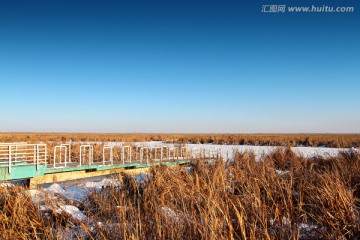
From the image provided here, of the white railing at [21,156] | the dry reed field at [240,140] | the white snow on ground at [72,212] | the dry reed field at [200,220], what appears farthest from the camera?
the dry reed field at [240,140]

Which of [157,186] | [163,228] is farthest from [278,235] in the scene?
[157,186]

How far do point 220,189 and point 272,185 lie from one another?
106 centimetres

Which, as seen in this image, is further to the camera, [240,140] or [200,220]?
[240,140]

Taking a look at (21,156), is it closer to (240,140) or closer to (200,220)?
(200,220)

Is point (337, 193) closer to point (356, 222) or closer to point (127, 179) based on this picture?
point (356, 222)

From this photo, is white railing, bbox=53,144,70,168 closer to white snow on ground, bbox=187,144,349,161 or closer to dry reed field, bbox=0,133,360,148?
white snow on ground, bbox=187,144,349,161

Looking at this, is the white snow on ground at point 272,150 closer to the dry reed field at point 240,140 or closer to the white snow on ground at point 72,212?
the dry reed field at point 240,140

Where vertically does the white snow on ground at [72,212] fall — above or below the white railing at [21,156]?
below

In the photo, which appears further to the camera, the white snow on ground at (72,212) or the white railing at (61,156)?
the white railing at (61,156)

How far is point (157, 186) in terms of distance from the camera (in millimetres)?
5406

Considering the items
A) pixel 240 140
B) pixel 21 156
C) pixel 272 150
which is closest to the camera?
pixel 21 156

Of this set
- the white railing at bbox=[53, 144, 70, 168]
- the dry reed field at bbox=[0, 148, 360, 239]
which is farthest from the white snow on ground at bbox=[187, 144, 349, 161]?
the white railing at bbox=[53, 144, 70, 168]

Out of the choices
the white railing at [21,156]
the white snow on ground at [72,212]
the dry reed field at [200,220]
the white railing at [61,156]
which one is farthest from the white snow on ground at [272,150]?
the white railing at [21,156]

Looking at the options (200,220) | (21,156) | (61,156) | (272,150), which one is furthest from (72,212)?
(61,156)
